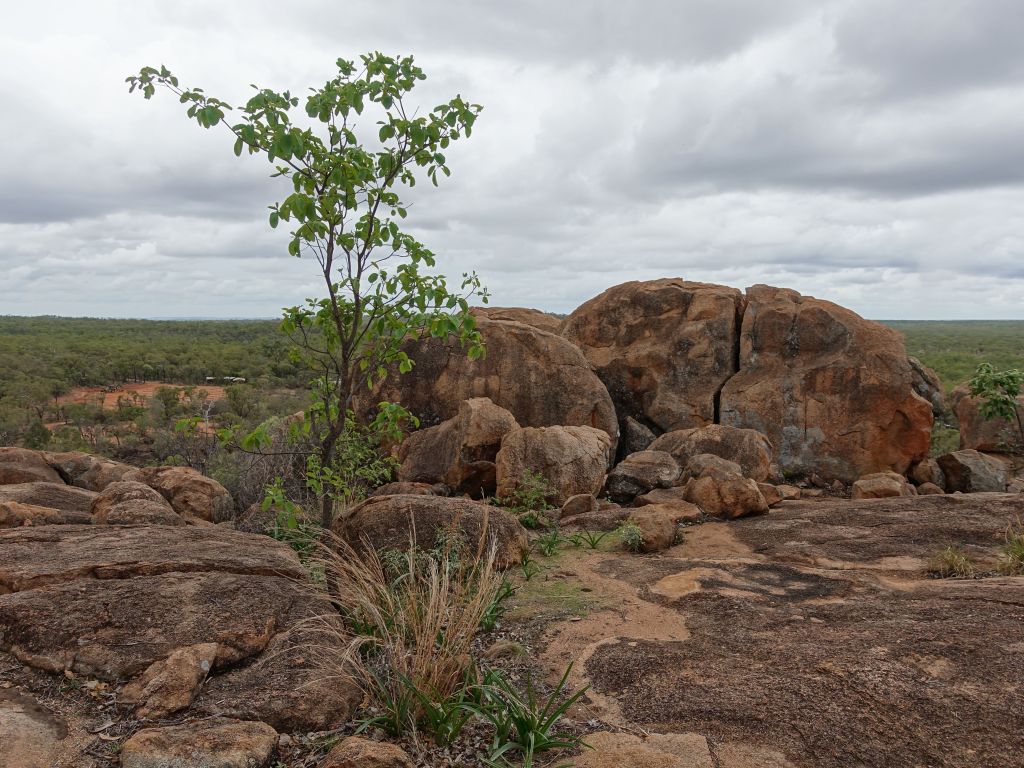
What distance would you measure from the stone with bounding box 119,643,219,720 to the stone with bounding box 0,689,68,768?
345 mm

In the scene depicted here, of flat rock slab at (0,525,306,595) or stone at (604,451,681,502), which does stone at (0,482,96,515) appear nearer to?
flat rock slab at (0,525,306,595)

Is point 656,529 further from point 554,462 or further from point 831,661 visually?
point 831,661

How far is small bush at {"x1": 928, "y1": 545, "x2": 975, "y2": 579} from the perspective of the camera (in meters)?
6.50

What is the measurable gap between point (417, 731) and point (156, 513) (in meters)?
4.50

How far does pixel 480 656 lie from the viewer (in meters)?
5.19

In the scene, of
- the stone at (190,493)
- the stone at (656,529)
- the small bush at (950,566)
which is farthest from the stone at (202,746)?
the stone at (190,493)

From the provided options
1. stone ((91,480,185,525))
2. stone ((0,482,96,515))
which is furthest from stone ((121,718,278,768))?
stone ((0,482,96,515))

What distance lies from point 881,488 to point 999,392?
23.6 ft

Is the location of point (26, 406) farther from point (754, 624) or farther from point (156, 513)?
point (754, 624)

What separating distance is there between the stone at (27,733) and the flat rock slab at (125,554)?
117cm

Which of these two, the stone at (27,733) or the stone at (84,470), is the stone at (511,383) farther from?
the stone at (27,733)

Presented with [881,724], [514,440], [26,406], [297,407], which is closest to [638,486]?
[514,440]

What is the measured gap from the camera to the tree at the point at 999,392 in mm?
16172

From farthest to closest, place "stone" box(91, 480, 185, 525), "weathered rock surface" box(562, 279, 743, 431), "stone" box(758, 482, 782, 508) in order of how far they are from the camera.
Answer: "weathered rock surface" box(562, 279, 743, 431) < "stone" box(758, 482, 782, 508) < "stone" box(91, 480, 185, 525)
